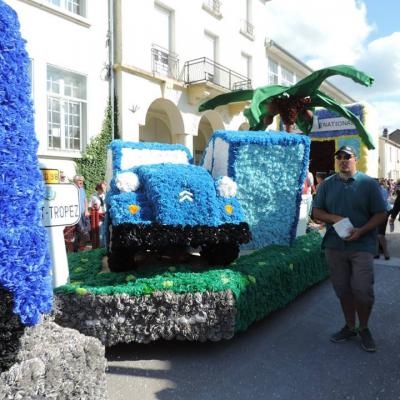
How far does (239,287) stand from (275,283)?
71cm

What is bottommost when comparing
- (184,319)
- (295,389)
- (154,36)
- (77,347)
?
(295,389)

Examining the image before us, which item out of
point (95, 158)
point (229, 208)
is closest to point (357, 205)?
point (229, 208)

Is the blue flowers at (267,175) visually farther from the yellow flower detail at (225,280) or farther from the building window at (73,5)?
the building window at (73,5)

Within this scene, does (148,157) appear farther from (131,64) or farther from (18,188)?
(131,64)

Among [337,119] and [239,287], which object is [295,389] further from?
[337,119]

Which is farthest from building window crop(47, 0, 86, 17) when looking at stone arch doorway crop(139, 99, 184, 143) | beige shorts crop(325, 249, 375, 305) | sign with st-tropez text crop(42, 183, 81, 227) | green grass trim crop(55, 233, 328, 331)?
beige shorts crop(325, 249, 375, 305)

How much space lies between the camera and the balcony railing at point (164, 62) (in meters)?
12.9

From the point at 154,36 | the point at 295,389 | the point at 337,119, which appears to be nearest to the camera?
the point at 295,389

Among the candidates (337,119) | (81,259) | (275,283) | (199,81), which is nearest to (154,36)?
(199,81)

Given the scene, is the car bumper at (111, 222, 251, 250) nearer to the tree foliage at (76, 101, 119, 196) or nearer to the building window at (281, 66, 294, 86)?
the tree foliage at (76, 101, 119, 196)

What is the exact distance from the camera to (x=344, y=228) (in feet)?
11.1

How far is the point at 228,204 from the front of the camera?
3.87 m


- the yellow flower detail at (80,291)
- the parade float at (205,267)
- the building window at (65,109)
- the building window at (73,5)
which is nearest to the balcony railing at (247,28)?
the building window at (73,5)

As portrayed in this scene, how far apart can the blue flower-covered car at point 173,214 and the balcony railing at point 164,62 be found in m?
9.66
